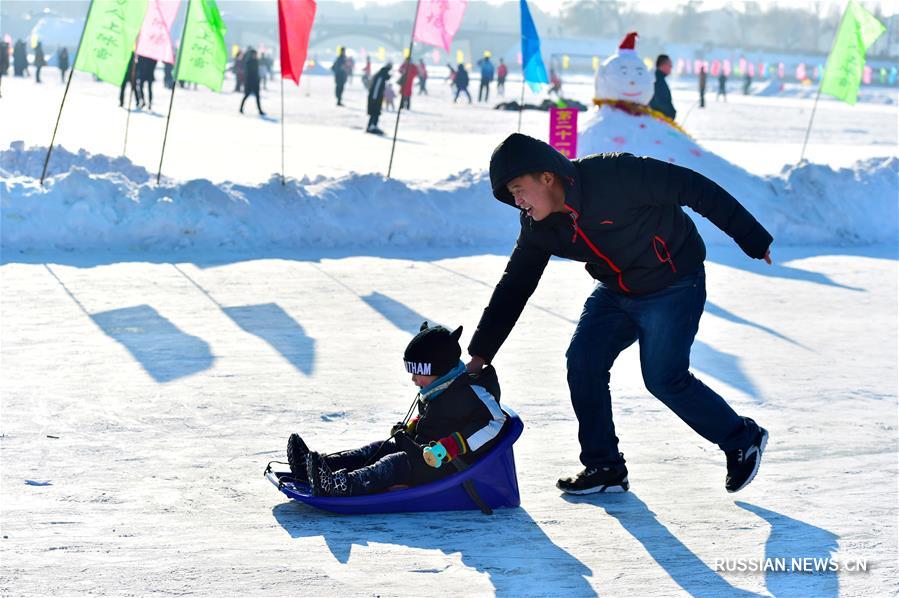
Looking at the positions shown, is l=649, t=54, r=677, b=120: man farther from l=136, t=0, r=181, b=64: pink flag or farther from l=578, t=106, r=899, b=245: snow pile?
l=136, t=0, r=181, b=64: pink flag

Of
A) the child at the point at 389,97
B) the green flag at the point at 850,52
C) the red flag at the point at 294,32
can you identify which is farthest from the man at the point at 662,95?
the child at the point at 389,97

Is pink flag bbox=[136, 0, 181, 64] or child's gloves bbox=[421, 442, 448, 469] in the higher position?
pink flag bbox=[136, 0, 181, 64]

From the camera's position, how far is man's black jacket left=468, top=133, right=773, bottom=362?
3.58 meters

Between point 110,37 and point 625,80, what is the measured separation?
4.52 m

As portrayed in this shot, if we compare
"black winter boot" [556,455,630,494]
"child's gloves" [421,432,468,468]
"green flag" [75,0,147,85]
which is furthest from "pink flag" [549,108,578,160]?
"child's gloves" [421,432,468,468]

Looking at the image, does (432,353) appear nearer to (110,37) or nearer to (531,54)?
(110,37)

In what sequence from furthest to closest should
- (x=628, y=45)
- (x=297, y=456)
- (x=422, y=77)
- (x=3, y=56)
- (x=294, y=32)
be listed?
(x=422, y=77) < (x=3, y=56) < (x=628, y=45) < (x=294, y=32) < (x=297, y=456)

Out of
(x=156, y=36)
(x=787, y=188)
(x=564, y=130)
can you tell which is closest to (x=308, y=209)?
(x=564, y=130)

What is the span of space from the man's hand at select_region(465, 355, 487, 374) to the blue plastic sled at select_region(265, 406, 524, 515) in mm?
182

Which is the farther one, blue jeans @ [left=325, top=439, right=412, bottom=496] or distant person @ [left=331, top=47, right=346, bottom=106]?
distant person @ [left=331, top=47, right=346, bottom=106]

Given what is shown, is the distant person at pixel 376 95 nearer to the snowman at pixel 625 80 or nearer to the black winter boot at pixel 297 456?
the snowman at pixel 625 80

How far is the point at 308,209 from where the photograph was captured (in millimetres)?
9547

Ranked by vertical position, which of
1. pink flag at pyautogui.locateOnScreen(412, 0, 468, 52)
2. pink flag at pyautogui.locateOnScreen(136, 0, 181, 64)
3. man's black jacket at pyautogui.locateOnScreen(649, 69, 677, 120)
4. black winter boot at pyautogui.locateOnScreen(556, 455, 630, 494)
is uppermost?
pink flag at pyautogui.locateOnScreen(412, 0, 468, 52)

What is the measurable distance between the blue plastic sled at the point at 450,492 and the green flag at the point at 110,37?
662cm
